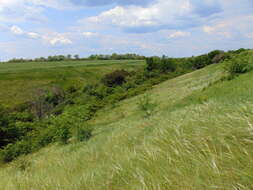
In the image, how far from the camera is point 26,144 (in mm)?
22828

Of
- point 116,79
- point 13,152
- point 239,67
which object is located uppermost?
point 239,67

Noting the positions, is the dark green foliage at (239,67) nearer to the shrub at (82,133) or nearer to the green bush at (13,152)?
the shrub at (82,133)

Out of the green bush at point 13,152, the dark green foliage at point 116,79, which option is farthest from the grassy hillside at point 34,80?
the green bush at point 13,152

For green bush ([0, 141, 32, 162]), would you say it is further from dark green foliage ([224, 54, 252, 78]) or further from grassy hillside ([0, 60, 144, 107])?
grassy hillside ([0, 60, 144, 107])

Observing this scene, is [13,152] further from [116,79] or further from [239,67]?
[116,79]

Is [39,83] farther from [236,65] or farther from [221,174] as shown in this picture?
[221,174]

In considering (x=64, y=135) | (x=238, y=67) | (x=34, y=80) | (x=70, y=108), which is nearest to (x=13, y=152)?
(x=64, y=135)

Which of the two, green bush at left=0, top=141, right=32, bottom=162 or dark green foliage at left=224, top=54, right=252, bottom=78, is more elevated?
dark green foliage at left=224, top=54, right=252, bottom=78

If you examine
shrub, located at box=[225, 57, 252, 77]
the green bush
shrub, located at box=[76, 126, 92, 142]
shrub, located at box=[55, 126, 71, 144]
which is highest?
shrub, located at box=[225, 57, 252, 77]

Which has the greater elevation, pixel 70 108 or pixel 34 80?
pixel 34 80

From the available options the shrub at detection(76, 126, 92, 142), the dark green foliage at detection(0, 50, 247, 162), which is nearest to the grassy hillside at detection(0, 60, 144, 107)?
the dark green foliage at detection(0, 50, 247, 162)

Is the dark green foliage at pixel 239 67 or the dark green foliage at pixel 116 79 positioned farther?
the dark green foliage at pixel 116 79

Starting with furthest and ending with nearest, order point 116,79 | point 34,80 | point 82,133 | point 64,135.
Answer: point 34,80 < point 116,79 < point 64,135 < point 82,133

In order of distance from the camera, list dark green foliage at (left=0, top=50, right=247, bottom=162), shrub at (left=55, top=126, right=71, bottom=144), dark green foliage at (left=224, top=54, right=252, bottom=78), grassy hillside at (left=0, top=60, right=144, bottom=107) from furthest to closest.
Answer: grassy hillside at (left=0, top=60, right=144, bottom=107) < dark green foliage at (left=224, top=54, right=252, bottom=78) < dark green foliage at (left=0, top=50, right=247, bottom=162) < shrub at (left=55, top=126, right=71, bottom=144)
